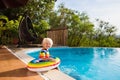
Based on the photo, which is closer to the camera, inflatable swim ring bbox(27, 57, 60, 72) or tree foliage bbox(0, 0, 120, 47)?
inflatable swim ring bbox(27, 57, 60, 72)

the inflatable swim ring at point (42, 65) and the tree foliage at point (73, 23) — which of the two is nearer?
the inflatable swim ring at point (42, 65)

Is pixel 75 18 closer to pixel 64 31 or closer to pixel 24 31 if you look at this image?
pixel 64 31

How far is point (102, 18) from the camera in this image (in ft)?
52.4

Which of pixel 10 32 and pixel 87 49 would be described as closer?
pixel 87 49

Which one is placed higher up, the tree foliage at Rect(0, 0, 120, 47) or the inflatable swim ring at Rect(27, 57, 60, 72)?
the tree foliage at Rect(0, 0, 120, 47)

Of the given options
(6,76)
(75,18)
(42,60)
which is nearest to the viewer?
(6,76)

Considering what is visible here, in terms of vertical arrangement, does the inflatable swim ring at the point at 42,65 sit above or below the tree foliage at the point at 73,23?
below

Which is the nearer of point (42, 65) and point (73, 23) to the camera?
point (42, 65)

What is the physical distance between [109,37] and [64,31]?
4.53 metres

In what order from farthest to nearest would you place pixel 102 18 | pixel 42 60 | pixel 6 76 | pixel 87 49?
pixel 102 18 < pixel 87 49 < pixel 42 60 < pixel 6 76

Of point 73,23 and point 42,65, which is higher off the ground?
point 73,23

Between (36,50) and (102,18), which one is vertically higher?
(102,18)

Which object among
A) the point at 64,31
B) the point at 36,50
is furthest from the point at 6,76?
the point at 64,31

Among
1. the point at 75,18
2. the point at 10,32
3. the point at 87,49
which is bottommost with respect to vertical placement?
the point at 87,49
